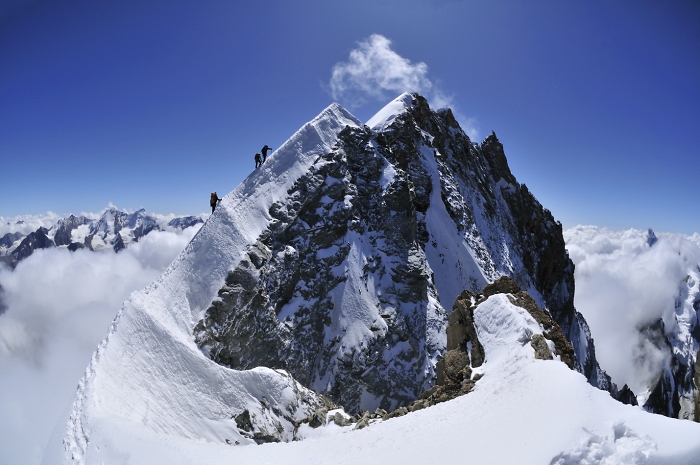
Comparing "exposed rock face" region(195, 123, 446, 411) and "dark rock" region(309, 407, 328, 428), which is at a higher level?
"exposed rock face" region(195, 123, 446, 411)

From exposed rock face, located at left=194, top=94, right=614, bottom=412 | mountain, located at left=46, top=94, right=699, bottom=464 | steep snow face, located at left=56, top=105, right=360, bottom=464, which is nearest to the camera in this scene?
mountain, located at left=46, top=94, right=699, bottom=464

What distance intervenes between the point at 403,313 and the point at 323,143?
77.6 feet

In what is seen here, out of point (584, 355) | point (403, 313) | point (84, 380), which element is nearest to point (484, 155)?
point (584, 355)

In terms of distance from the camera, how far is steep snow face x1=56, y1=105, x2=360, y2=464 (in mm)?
16547

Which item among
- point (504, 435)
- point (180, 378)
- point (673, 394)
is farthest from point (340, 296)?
point (673, 394)

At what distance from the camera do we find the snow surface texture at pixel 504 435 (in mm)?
9141

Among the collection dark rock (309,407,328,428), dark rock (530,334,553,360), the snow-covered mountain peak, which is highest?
the snow-covered mountain peak

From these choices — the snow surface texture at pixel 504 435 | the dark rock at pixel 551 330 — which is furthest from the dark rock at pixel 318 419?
the dark rock at pixel 551 330

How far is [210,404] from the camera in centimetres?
2525

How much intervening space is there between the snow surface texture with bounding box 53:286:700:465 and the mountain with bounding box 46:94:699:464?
81 millimetres

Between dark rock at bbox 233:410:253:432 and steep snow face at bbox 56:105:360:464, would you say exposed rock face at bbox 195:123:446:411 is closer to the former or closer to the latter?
steep snow face at bbox 56:105:360:464

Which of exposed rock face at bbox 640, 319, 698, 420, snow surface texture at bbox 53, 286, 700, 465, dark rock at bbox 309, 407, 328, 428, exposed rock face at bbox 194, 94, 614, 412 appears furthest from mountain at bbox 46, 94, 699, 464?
exposed rock face at bbox 640, 319, 698, 420

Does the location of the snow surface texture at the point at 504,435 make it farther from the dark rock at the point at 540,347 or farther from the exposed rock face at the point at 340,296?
the exposed rock face at the point at 340,296

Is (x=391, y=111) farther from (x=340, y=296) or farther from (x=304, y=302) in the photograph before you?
(x=304, y=302)
